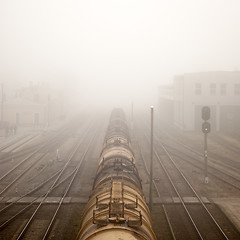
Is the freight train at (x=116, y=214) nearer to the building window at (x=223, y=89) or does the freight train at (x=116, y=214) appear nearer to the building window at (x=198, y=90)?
the building window at (x=198, y=90)

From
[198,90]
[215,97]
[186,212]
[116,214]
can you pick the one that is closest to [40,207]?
[186,212]

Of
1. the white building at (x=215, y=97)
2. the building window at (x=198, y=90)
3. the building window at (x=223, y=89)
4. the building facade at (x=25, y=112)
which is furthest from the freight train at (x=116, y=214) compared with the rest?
the building facade at (x=25, y=112)

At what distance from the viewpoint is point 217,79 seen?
4650 centimetres

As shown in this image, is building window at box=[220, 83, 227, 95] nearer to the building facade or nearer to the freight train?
the building facade

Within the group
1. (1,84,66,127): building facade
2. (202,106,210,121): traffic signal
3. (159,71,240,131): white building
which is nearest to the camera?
(202,106,210,121): traffic signal

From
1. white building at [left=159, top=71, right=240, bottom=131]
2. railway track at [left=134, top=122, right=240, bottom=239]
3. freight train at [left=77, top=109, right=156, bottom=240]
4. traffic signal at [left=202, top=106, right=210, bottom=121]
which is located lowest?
railway track at [left=134, top=122, right=240, bottom=239]

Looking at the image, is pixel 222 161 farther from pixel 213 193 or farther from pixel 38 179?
pixel 38 179

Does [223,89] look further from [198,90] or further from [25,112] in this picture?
[25,112]

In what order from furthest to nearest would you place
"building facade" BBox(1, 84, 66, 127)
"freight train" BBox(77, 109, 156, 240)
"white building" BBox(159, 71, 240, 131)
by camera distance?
"building facade" BBox(1, 84, 66, 127) → "white building" BBox(159, 71, 240, 131) → "freight train" BBox(77, 109, 156, 240)

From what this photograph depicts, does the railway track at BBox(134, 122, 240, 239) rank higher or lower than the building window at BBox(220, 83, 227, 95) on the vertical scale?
lower

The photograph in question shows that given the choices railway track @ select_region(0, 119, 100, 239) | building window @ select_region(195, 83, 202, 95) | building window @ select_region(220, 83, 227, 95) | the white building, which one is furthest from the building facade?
building window @ select_region(220, 83, 227, 95)

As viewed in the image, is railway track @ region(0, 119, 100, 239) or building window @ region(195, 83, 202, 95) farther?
building window @ region(195, 83, 202, 95)

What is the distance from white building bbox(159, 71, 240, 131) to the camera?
46188 millimetres

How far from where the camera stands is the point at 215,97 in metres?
46.2
